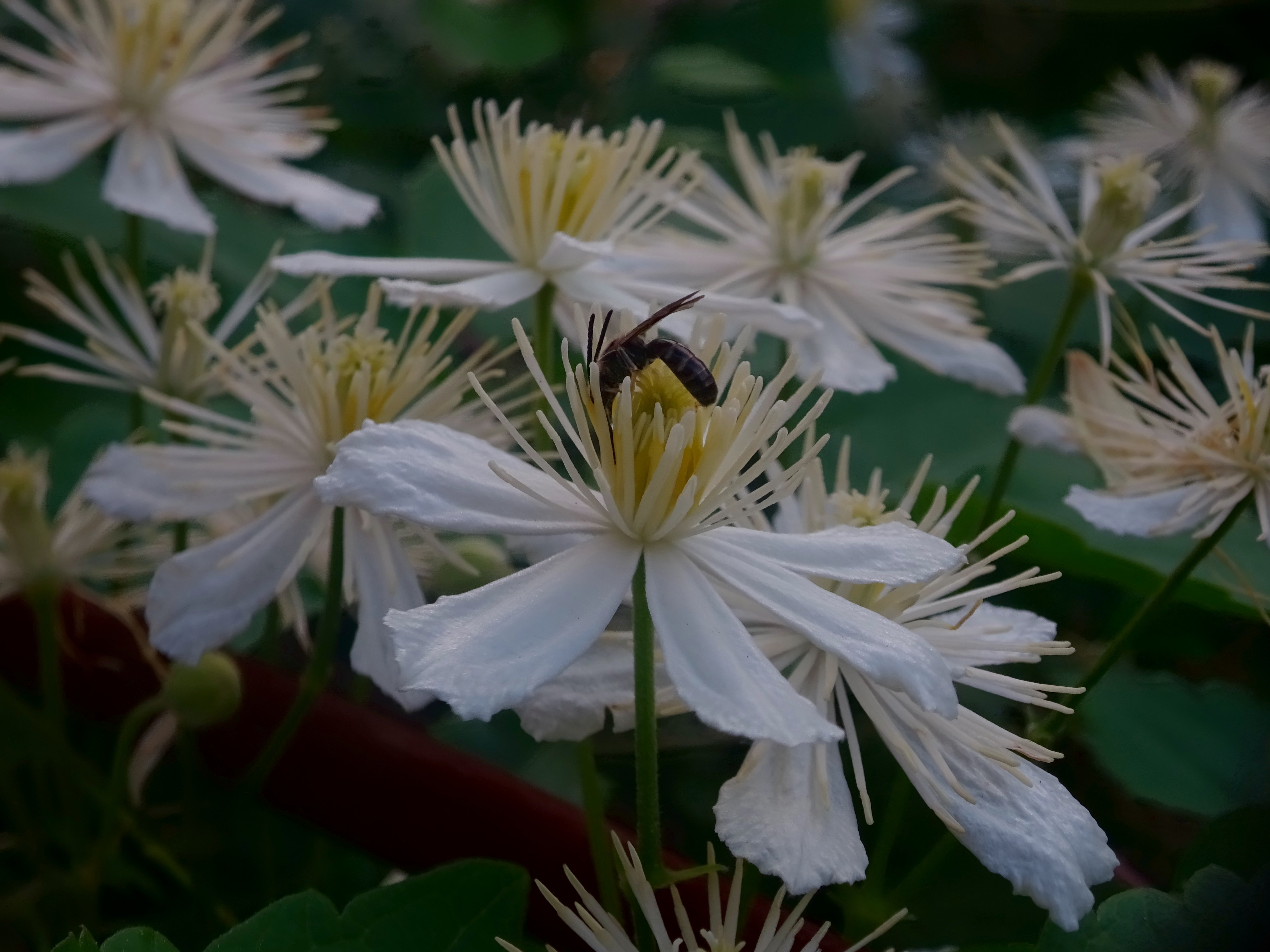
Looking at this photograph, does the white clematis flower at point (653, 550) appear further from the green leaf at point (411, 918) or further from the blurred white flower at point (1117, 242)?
the blurred white flower at point (1117, 242)

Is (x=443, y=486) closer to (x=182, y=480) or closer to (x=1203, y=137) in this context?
(x=182, y=480)

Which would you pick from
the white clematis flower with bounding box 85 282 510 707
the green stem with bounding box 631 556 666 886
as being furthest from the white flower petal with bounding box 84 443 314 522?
the green stem with bounding box 631 556 666 886

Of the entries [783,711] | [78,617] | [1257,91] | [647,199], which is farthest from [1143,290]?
[1257,91]

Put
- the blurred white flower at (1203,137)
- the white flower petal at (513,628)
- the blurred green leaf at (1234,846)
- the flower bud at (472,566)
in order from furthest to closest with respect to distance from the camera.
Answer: the blurred white flower at (1203,137) → the flower bud at (472,566) → the blurred green leaf at (1234,846) → the white flower petal at (513,628)

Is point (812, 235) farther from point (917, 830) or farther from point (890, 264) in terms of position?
point (917, 830)

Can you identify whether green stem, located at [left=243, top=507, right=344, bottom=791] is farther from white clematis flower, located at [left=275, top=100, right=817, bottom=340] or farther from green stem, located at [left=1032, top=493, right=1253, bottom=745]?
green stem, located at [left=1032, top=493, right=1253, bottom=745]

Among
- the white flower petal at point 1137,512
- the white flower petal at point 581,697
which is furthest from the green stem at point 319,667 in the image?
the white flower petal at point 1137,512

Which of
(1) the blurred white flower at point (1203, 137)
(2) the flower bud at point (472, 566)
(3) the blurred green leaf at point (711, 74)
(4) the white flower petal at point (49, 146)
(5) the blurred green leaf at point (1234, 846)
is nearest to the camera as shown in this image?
(5) the blurred green leaf at point (1234, 846)
